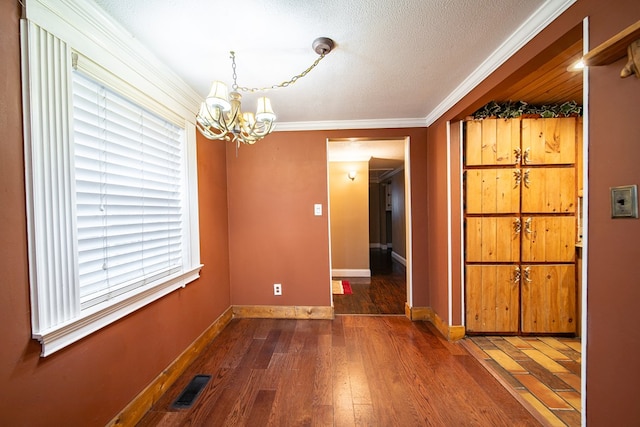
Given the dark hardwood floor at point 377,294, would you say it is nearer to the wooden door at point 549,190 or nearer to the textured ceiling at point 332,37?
the wooden door at point 549,190

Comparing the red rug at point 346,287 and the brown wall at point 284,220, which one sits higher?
the brown wall at point 284,220

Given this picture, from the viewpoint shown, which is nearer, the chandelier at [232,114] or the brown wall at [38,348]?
the brown wall at [38,348]

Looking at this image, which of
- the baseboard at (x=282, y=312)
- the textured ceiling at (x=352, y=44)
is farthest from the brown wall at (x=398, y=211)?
the textured ceiling at (x=352, y=44)

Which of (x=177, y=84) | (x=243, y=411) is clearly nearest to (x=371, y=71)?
(x=177, y=84)

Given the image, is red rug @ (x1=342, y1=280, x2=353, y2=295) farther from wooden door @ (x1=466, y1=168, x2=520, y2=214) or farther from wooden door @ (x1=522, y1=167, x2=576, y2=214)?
wooden door @ (x1=522, y1=167, x2=576, y2=214)

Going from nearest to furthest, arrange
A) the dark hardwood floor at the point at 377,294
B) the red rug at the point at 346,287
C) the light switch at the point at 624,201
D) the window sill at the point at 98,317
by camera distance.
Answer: the light switch at the point at 624,201 → the window sill at the point at 98,317 → the dark hardwood floor at the point at 377,294 → the red rug at the point at 346,287

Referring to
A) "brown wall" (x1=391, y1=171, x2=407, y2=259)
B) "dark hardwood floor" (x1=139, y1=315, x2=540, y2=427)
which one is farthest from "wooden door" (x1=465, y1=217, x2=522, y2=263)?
"brown wall" (x1=391, y1=171, x2=407, y2=259)

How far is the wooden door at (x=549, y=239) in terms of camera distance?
2160mm

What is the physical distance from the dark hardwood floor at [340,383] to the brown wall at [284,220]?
0.47 m

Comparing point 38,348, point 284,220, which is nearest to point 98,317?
point 38,348

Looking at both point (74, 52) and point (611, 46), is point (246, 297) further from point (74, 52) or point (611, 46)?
point (611, 46)

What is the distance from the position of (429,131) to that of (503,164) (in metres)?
0.80

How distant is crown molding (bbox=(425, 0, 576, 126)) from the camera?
3.69ft

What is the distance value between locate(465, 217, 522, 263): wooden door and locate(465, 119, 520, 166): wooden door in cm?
56
